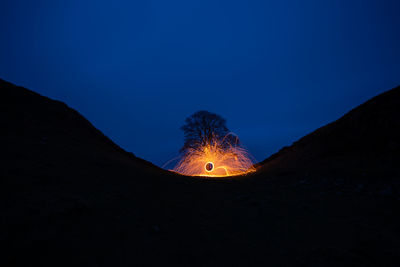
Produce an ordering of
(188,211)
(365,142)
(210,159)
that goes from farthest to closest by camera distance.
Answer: (210,159) → (365,142) → (188,211)

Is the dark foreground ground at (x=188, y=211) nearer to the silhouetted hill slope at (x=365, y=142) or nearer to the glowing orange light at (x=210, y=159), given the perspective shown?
the silhouetted hill slope at (x=365, y=142)

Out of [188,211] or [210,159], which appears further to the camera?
[210,159]

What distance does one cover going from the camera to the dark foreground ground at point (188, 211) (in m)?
2.14

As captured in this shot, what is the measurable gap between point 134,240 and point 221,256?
42.4 inches

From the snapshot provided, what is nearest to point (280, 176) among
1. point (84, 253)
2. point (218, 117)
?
point (84, 253)

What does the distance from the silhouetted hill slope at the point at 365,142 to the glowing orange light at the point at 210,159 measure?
18.6 ft

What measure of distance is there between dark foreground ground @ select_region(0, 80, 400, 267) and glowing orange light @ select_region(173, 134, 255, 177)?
6.97 meters

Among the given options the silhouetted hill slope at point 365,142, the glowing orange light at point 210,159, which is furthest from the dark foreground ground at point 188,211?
the glowing orange light at point 210,159

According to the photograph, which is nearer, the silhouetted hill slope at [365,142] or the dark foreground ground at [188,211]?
the dark foreground ground at [188,211]

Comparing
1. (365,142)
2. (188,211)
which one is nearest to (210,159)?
(365,142)

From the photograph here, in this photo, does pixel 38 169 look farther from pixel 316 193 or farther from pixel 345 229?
pixel 316 193

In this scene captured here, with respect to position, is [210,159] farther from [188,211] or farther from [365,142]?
[188,211]

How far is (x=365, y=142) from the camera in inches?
227

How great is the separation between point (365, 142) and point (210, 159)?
860 centimetres
